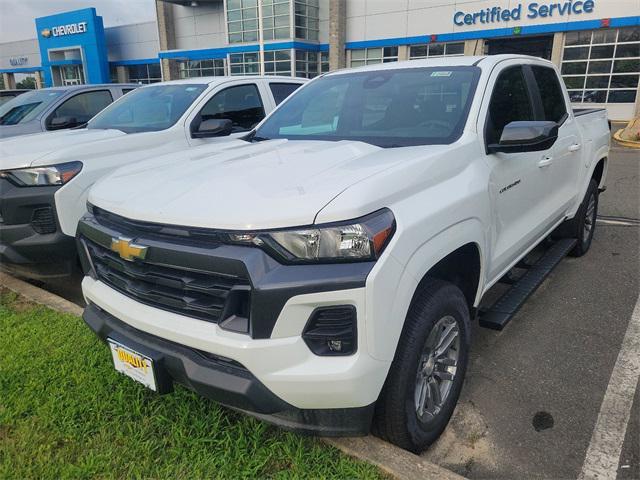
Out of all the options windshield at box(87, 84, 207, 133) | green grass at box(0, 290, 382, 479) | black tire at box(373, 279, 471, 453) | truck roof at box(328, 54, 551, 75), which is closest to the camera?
black tire at box(373, 279, 471, 453)

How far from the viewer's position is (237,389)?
6.31 feet

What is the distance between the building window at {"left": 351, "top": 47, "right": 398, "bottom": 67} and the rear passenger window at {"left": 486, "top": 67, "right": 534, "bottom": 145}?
80.9 ft

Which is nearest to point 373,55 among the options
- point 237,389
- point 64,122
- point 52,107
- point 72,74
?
point 52,107

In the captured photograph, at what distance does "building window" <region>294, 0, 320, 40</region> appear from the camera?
28.4 m

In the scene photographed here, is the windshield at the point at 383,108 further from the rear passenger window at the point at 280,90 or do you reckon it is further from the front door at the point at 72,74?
the front door at the point at 72,74

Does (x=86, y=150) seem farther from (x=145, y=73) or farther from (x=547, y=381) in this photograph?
(x=145, y=73)

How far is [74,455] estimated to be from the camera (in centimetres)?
235

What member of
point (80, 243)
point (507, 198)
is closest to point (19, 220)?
point (80, 243)

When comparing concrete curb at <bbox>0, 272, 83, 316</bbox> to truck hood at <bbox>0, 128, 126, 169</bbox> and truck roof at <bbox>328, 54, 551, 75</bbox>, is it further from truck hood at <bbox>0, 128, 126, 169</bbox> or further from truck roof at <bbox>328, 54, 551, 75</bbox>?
truck roof at <bbox>328, 54, 551, 75</bbox>

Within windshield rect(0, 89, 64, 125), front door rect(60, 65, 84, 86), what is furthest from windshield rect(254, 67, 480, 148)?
front door rect(60, 65, 84, 86)

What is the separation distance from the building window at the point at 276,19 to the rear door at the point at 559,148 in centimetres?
2646

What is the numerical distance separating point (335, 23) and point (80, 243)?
90.9 feet

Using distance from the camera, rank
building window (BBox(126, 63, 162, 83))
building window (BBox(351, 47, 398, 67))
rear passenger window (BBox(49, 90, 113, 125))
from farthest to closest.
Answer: building window (BBox(126, 63, 162, 83)), building window (BBox(351, 47, 398, 67)), rear passenger window (BBox(49, 90, 113, 125))

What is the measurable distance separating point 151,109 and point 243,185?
378 cm
